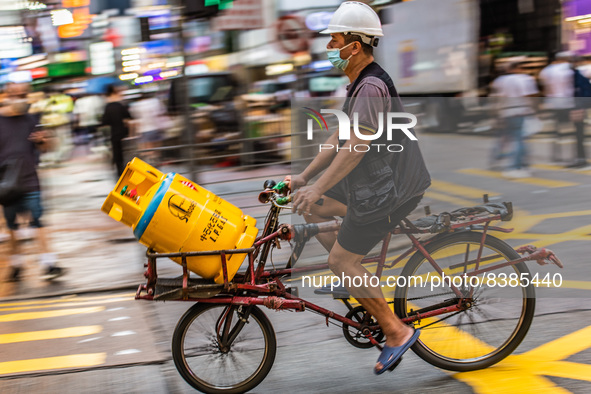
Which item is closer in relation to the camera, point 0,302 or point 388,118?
point 388,118

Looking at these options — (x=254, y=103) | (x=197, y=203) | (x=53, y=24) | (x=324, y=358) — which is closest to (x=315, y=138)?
(x=197, y=203)

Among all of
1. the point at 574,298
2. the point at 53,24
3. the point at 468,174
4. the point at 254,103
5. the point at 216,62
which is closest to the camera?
the point at 468,174

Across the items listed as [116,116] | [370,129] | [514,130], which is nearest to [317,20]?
[514,130]

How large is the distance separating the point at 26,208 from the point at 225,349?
361 centimetres

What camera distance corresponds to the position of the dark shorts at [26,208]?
6367mm

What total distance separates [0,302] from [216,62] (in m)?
8.42

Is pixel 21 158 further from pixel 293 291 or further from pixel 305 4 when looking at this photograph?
pixel 293 291

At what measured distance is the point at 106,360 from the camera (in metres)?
4.32

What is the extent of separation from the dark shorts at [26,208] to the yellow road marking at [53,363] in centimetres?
232

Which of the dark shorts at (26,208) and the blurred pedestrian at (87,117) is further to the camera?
the blurred pedestrian at (87,117)

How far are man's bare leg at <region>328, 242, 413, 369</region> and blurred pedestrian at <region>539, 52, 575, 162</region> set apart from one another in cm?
160

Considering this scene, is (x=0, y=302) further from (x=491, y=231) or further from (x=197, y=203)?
(x=491, y=231)

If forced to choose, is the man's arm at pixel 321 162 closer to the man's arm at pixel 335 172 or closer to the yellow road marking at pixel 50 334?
the man's arm at pixel 335 172

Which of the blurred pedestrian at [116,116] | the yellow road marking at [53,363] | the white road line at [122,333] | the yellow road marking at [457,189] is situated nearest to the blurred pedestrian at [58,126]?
the blurred pedestrian at [116,116]
